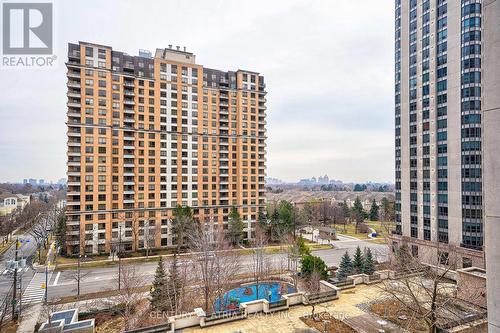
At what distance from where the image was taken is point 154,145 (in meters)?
56.0

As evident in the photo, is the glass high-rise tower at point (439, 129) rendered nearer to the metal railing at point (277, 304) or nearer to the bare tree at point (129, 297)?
the metal railing at point (277, 304)

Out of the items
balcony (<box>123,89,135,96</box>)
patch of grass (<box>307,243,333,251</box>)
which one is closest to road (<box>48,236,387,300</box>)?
patch of grass (<box>307,243,333,251</box>)

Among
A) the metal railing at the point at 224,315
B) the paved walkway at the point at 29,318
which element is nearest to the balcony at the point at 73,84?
the paved walkway at the point at 29,318

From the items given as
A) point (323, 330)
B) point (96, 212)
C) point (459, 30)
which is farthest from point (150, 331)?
point (459, 30)

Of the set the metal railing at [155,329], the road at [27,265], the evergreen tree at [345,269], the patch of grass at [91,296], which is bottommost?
the road at [27,265]

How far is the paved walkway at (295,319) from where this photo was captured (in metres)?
15.7

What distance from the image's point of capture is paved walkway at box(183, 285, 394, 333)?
51.6 ft

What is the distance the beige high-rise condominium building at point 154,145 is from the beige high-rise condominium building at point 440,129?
30183 millimetres

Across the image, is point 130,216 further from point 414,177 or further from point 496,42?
point 496,42

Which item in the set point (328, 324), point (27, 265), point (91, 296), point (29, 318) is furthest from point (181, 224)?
point (328, 324)

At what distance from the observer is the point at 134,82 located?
54688mm

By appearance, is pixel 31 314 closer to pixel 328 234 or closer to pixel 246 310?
pixel 246 310

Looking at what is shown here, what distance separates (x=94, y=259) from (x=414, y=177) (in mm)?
53259

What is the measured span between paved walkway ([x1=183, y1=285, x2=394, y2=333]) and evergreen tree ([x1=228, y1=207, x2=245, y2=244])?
121 ft
